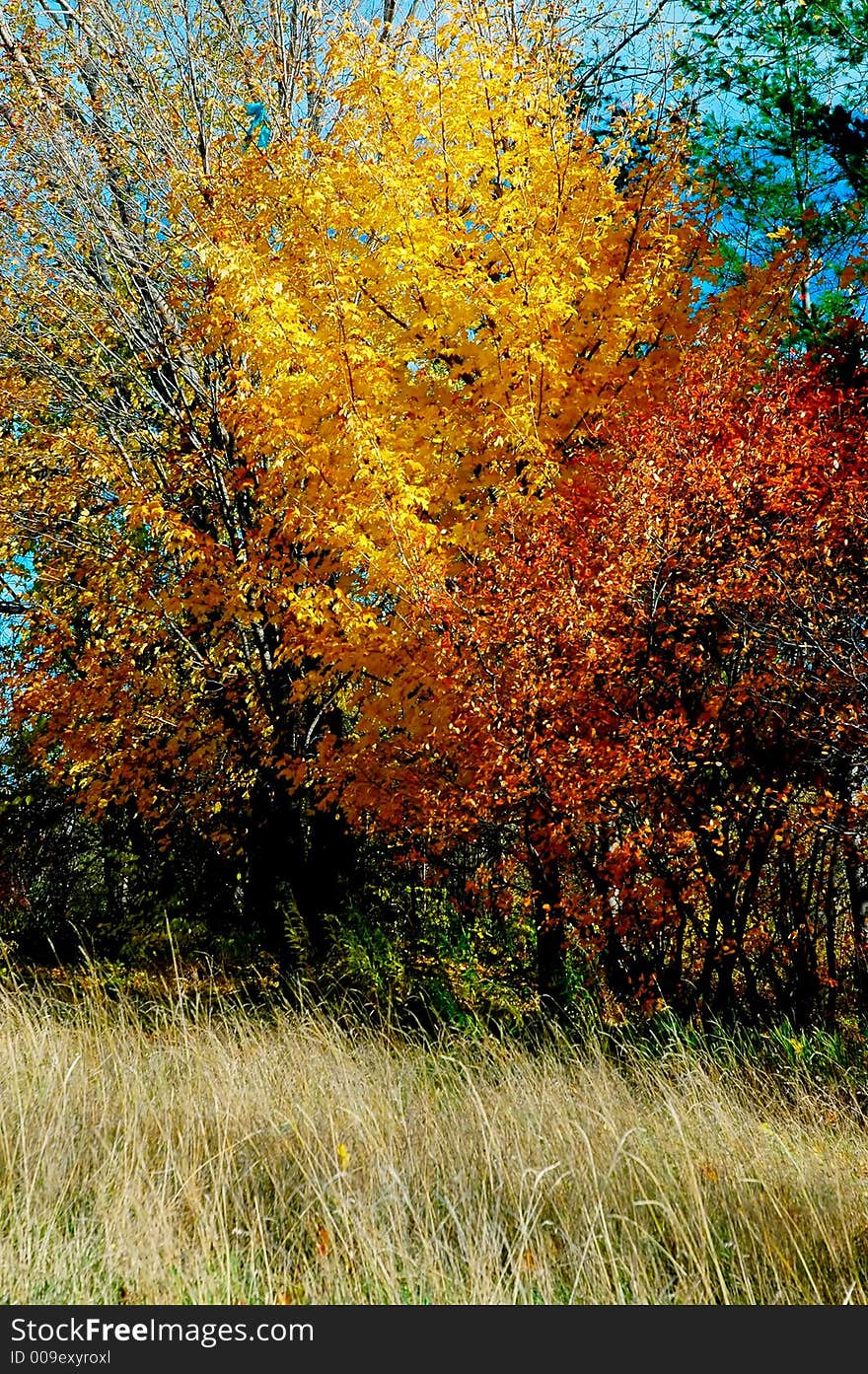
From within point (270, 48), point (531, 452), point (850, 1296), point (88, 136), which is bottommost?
point (850, 1296)

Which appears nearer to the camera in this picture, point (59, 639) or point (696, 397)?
point (696, 397)

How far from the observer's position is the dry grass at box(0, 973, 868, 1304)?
3.19 meters

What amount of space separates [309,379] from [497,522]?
62.9 inches

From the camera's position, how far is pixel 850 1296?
3131 millimetres

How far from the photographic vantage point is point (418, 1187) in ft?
12.4

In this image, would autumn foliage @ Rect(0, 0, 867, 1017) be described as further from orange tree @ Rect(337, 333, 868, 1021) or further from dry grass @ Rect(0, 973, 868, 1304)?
dry grass @ Rect(0, 973, 868, 1304)

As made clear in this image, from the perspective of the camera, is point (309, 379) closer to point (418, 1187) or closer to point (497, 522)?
point (497, 522)

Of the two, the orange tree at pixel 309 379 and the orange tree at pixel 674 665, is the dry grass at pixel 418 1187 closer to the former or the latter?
the orange tree at pixel 674 665

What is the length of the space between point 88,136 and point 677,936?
800 cm

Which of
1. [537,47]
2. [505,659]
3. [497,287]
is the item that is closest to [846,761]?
[505,659]

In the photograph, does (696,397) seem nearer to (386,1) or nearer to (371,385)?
(371,385)
